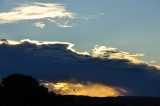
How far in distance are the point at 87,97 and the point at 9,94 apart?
224 feet

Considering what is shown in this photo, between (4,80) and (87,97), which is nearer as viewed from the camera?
(4,80)

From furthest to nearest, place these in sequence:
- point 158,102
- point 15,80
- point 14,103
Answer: point 158,102
point 15,80
point 14,103

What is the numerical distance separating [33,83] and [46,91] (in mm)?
2445

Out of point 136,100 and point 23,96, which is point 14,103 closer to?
point 23,96

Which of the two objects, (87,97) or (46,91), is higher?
(87,97)

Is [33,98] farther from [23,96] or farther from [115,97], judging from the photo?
[115,97]

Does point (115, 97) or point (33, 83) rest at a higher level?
point (115, 97)

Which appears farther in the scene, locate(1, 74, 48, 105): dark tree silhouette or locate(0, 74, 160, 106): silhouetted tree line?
locate(1, 74, 48, 105): dark tree silhouette

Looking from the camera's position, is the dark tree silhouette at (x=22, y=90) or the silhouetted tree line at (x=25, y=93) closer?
the silhouetted tree line at (x=25, y=93)

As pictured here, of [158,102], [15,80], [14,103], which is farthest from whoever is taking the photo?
[158,102]

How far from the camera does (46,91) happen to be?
9425cm

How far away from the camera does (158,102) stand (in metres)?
150

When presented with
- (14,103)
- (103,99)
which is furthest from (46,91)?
(103,99)

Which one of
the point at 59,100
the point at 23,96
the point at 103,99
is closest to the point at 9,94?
the point at 23,96
